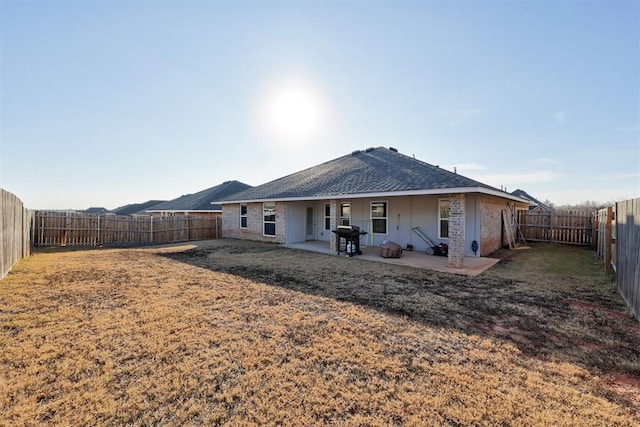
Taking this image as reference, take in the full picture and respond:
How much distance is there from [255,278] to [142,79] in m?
9.08

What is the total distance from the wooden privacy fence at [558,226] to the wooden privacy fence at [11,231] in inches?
834

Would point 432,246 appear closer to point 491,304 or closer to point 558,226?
point 491,304

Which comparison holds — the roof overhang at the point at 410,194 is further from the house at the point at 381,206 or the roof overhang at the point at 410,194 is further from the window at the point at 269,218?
the window at the point at 269,218

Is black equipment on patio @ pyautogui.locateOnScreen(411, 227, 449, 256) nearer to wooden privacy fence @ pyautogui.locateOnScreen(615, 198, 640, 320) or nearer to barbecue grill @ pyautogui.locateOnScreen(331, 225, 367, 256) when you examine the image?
barbecue grill @ pyautogui.locateOnScreen(331, 225, 367, 256)

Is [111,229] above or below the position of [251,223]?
below

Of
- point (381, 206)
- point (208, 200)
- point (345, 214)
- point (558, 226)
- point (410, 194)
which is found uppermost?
point (208, 200)

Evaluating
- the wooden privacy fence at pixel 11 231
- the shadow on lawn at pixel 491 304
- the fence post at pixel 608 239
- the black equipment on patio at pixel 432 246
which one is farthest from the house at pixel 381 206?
the wooden privacy fence at pixel 11 231

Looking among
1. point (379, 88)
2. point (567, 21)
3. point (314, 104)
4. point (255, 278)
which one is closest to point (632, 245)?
point (567, 21)

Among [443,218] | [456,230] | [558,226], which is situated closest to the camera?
[456,230]

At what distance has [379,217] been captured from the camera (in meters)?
12.8

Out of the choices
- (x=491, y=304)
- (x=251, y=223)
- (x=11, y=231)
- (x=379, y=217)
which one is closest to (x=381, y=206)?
(x=379, y=217)

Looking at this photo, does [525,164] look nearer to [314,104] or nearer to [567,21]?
[567,21]

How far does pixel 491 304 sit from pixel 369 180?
7.47 meters

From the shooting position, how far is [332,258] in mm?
10453
